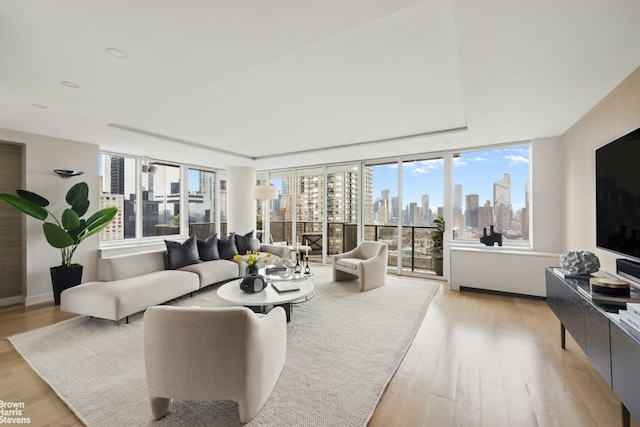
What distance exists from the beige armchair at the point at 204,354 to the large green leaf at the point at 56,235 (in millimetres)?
3348

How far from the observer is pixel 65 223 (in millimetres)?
3906

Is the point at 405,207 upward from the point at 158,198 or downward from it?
downward

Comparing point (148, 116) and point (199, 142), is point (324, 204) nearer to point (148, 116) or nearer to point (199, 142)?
point (199, 142)

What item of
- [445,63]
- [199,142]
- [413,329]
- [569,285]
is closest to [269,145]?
[199,142]

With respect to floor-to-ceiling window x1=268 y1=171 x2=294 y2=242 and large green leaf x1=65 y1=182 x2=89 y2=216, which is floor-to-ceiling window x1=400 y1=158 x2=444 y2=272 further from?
large green leaf x1=65 y1=182 x2=89 y2=216

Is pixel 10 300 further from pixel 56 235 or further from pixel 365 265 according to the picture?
pixel 365 265

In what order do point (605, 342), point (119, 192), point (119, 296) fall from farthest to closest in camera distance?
point (119, 192) → point (119, 296) → point (605, 342)

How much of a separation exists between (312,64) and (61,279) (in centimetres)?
462

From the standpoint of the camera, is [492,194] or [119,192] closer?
[492,194]

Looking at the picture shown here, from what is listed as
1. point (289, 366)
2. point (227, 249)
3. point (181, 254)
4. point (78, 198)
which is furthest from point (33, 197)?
point (289, 366)

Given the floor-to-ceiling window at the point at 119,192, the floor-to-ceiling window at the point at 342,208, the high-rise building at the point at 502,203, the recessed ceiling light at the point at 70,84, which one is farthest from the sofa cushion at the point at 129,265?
the high-rise building at the point at 502,203

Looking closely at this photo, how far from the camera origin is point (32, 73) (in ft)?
7.54

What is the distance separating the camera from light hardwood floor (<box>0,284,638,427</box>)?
175 cm

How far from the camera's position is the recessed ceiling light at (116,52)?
197 centimetres
